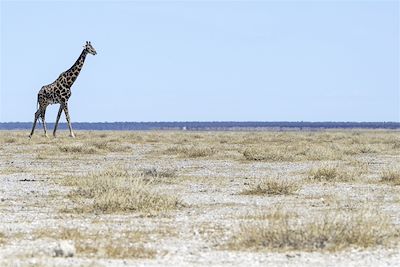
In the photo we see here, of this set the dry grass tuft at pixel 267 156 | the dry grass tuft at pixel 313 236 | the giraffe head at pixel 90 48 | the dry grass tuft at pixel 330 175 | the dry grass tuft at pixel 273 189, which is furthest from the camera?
the giraffe head at pixel 90 48

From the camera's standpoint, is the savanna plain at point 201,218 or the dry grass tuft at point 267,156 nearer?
the savanna plain at point 201,218

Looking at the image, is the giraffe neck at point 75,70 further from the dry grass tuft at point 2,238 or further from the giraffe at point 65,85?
the dry grass tuft at point 2,238

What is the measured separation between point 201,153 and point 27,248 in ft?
63.5

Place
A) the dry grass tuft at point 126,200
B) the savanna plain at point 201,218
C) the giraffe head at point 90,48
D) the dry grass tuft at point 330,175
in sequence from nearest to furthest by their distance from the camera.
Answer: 1. the savanna plain at point 201,218
2. the dry grass tuft at point 126,200
3. the dry grass tuft at point 330,175
4. the giraffe head at point 90,48

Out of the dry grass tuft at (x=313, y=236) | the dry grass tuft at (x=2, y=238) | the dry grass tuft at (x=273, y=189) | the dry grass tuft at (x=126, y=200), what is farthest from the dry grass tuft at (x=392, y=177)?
the dry grass tuft at (x=2, y=238)

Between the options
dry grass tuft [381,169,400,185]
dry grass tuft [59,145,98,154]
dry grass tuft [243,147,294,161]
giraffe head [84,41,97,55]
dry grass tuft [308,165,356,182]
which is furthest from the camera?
giraffe head [84,41,97,55]

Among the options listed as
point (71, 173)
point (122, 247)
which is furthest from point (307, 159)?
point (122, 247)

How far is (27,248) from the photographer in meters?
10.3

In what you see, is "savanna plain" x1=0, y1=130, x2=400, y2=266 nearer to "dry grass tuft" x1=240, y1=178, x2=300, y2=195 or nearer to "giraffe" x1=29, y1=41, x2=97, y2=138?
"dry grass tuft" x1=240, y1=178, x2=300, y2=195

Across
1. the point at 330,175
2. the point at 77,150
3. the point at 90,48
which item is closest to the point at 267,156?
the point at 330,175

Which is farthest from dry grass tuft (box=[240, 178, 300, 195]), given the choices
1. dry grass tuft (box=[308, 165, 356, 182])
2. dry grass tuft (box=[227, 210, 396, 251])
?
dry grass tuft (box=[227, 210, 396, 251])

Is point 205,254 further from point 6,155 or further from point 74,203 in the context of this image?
point 6,155

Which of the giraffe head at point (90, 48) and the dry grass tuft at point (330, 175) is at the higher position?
the giraffe head at point (90, 48)

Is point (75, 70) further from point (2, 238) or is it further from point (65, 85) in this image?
point (2, 238)
